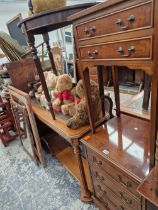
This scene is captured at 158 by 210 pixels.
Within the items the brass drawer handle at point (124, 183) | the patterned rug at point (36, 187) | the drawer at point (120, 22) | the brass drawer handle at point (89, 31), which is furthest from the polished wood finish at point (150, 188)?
the patterned rug at point (36, 187)

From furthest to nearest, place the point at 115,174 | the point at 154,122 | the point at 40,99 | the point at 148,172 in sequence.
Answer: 1. the point at 40,99
2. the point at 115,174
3. the point at 148,172
4. the point at 154,122

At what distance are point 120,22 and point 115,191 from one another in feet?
Result: 3.05

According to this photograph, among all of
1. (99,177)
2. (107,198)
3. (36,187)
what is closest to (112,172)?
(99,177)

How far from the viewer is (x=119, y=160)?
0.88 m

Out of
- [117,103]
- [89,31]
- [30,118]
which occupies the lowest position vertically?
[30,118]

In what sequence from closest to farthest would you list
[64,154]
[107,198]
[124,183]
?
[124,183], [107,198], [64,154]

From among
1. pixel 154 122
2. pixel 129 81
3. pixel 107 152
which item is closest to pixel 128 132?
pixel 107 152

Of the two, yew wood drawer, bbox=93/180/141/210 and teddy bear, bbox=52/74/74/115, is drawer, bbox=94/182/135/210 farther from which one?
teddy bear, bbox=52/74/74/115

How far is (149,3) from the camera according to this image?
1.63 ft

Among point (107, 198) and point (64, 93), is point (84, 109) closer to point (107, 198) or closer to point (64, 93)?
point (64, 93)

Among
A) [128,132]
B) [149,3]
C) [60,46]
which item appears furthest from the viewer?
[60,46]

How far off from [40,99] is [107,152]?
1064mm

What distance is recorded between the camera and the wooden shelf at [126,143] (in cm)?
83

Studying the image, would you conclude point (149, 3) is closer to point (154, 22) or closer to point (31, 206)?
point (154, 22)
